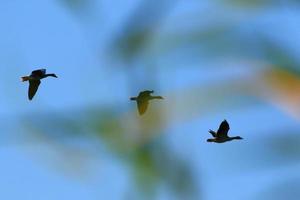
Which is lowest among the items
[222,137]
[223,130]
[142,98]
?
[142,98]

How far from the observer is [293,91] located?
158cm

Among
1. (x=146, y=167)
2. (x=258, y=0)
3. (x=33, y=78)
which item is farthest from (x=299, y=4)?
(x=33, y=78)

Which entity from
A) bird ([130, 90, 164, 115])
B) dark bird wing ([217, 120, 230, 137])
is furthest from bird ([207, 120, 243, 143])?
bird ([130, 90, 164, 115])

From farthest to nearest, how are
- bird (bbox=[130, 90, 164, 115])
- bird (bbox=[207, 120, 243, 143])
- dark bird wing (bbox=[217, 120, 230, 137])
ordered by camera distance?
1. dark bird wing (bbox=[217, 120, 230, 137])
2. bird (bbox=[207, 120, 243, 143])
3. bird (bbox=[130, 90, 164, 115])

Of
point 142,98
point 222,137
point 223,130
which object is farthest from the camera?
point 223,130

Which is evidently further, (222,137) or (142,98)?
(222,137)

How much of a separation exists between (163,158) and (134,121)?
0.12 metres

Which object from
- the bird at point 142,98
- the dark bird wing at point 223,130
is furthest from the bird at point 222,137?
the bird at point 142,98

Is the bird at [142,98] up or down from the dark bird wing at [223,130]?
down

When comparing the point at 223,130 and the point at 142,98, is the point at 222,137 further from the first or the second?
the point at 142,98

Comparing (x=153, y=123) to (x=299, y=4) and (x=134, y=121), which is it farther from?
(x=299, y=4)

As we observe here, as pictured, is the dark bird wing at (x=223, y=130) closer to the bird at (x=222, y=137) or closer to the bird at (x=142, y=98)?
the bird at (x=222, y=137)

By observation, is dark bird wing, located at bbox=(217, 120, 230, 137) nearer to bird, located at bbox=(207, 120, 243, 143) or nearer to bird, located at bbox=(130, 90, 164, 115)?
bird, located at bbox=(207, 120, 243, 143)

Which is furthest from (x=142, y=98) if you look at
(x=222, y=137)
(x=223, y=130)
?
(x=223, y=130)
